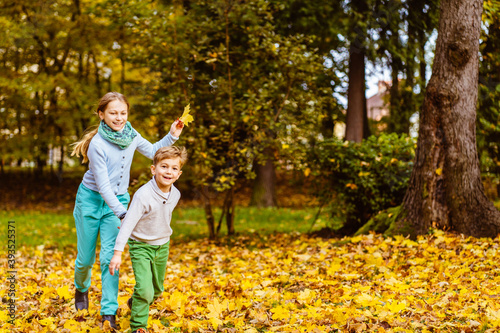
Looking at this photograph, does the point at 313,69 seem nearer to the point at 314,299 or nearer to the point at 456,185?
the point at 456,185

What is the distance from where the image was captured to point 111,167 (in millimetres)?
3561

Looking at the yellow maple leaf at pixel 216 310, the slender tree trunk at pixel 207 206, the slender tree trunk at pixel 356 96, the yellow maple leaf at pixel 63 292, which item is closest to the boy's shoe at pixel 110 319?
the yellow maple leaf at pixel 216 310

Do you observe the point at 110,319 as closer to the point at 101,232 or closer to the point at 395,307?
the point at 101,232

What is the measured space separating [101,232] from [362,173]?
4.86m

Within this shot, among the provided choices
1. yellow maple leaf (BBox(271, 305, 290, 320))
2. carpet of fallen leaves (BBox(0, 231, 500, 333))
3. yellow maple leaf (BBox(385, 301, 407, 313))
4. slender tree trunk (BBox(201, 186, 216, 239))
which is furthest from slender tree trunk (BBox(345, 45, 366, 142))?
yellow maple leaf (BBox(271, 305, 290, 320))

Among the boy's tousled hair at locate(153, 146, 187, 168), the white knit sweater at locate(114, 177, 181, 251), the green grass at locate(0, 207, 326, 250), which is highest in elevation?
the boy's tousled hair at locate(153, 146, 187, 168)

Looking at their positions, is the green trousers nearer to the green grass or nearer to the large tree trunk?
the large tree trunk

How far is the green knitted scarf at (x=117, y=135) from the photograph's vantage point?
349 centimetres

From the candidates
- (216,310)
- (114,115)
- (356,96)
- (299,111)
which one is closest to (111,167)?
(114,115)

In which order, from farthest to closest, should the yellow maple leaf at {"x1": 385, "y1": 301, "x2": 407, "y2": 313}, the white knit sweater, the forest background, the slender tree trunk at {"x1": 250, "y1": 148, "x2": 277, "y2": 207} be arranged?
1. the slender tree trunk at {"x1": 250, "y1": 148, "x2": 277, "y2": 207}
2. the forest background
3. the yellow maple leaf at {"x1": 385, "y1": 301, "x2": 407, "y2": 313}
4. the white knit sweater

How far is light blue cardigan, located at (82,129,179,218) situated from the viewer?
3.39 metres

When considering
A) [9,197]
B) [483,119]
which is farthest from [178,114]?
[9,197]

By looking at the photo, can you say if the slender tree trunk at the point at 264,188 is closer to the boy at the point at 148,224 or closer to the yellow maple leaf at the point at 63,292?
the yellow maple leaf at the point at 63,292

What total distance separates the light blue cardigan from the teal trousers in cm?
10
